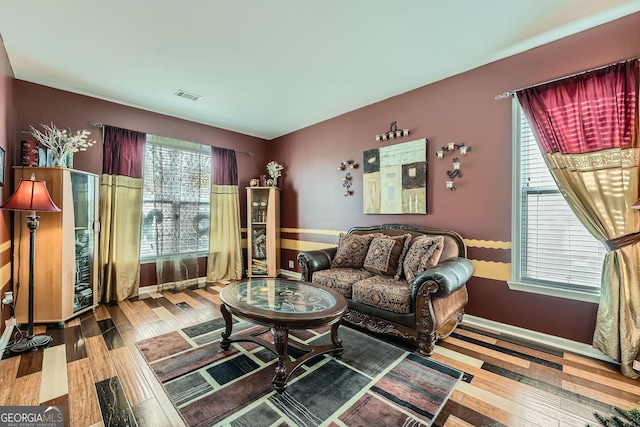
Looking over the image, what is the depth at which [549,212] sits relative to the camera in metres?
2.43

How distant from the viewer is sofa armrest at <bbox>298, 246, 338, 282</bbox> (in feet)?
10.3

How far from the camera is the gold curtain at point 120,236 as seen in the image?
3490 millimetres

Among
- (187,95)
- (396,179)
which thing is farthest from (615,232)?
(187,95)

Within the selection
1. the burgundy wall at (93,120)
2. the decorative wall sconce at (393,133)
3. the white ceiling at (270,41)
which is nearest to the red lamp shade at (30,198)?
the burgundy wall at (93,120)

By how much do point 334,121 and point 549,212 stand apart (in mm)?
2854

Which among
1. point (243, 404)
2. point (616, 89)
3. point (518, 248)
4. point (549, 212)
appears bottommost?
point (243, 404)

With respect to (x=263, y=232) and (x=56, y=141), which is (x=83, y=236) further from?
(x=263, y=232)

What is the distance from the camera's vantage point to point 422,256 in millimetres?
2631

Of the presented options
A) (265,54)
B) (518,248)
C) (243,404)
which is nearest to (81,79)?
(265,54)

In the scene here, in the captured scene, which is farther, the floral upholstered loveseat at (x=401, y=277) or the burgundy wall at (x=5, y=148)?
the burgundy wall at (x=5, y=148)

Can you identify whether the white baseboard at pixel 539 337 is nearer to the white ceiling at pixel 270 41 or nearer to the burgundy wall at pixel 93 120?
the white ceiling at pixel 270 41

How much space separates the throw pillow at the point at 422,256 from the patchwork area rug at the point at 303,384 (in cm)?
70

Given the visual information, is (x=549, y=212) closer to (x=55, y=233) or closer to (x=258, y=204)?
(x=258, y=204)

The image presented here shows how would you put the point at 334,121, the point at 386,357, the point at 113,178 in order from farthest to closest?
1. the point at 334,121
2. the point at 113,178
3. the point at 386,357
